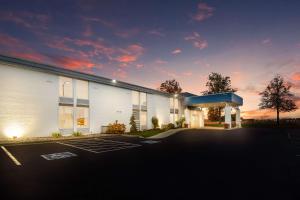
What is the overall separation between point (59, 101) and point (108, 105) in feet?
22.5

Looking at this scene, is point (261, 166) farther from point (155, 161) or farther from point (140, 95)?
point (140, 95)

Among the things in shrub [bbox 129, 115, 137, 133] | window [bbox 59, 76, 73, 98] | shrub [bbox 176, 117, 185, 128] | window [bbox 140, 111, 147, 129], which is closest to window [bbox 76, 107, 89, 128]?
window [bbox 59, 76, 73, 98]

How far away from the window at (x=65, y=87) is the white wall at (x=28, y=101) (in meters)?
0.82

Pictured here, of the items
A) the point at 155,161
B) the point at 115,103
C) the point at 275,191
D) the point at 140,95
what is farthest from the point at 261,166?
the point at 140,95

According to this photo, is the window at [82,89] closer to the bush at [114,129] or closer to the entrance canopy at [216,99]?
the bush at [114,129]

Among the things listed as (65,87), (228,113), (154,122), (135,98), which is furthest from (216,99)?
(65,87)

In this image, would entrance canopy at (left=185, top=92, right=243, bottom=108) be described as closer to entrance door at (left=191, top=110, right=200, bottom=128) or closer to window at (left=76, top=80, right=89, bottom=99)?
entrance door at (left=191, top=110, right=200, bottom=128)

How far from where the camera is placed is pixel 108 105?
→ 88.0ft

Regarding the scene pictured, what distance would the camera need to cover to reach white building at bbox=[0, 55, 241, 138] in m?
17.8

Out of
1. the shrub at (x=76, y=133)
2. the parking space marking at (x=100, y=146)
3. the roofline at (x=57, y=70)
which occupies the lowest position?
the parking space marking at (x=100, y=146)

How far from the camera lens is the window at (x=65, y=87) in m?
22.1

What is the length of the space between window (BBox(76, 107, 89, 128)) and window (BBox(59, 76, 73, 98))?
Answer: 2.09 meters

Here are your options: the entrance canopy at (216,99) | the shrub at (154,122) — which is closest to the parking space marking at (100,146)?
the shrub at (154,122)

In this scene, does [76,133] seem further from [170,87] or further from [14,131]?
[170,87]
